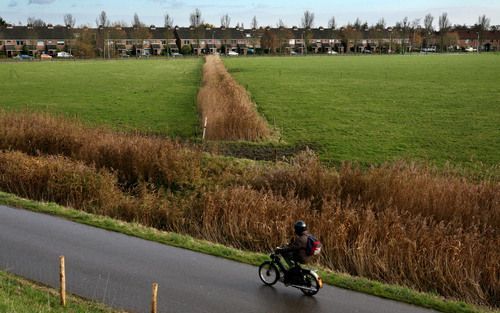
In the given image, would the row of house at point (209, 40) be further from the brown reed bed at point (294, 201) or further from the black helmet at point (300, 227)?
the black helmet at point (300, 227)

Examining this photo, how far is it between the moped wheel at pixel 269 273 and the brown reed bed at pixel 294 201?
240 cm

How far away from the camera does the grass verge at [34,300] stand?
28.8 ft

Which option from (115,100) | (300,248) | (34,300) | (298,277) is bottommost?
(34,300)

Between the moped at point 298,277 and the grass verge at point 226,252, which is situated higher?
the moped at point 298,277

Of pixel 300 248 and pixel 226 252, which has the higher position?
pixel 300 248

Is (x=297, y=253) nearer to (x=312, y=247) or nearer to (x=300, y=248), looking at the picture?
(x=300, y=248)

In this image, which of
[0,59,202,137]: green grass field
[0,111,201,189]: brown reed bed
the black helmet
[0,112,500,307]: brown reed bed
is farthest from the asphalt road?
[0,59,202,137]: green grass field

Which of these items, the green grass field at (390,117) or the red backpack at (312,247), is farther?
the green grass field at (390,117)

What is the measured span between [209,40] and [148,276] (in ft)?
587

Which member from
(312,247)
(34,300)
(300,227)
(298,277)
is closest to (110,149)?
(34,300)

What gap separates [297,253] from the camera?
9.96 m

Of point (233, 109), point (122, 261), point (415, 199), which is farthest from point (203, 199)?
point (233, 109)

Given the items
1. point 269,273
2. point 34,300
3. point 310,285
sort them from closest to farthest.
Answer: point 34,300
point 310,285
point 269,273

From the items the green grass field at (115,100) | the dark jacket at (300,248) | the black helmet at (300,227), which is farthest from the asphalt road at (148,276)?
the green grass field at (115,100)
